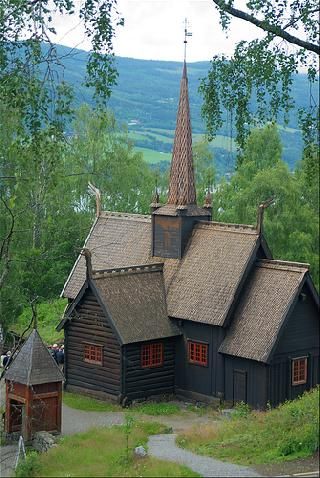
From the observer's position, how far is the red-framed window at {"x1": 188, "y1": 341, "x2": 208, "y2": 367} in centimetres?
3062

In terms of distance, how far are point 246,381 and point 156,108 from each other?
8778 centimetres

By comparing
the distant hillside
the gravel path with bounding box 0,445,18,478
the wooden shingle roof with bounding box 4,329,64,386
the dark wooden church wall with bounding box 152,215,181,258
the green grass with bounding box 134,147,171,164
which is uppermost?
the distant hillside

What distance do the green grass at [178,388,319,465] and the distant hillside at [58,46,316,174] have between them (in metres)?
55.6

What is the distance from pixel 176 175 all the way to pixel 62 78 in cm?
1630

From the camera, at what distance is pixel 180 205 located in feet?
107

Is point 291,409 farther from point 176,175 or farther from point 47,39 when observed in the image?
point 176,175

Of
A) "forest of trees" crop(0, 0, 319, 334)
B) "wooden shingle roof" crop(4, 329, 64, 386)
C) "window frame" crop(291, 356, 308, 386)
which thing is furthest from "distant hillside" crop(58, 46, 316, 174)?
"wooden shingle roof" crop(4, 329, 64, 386)

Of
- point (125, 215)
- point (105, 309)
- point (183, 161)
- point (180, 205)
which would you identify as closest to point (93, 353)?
point (105, 309)

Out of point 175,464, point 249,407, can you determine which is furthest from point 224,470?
point 249,407

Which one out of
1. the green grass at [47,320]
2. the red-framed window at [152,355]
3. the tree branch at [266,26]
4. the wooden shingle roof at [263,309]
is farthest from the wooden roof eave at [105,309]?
the tree branch at [266,26]

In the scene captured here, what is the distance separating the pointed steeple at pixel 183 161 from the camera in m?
Answer: 32.7

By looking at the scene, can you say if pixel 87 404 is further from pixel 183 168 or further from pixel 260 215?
pixel 183 168

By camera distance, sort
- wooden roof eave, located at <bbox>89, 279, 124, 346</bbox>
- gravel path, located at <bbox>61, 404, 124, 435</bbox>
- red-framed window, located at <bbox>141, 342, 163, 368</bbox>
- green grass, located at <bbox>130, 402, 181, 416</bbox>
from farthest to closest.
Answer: red-framed window, located at <bbox>141, 342, 163, 368</bbox> < wooden roof eave, located at <bbox>89, 279, 124, 346</bbox> < green grass, located at <bbox>130, 402, 181, 416</bbox> < gravel path, located at <bbox>61, 404, 124, 435</bbox>

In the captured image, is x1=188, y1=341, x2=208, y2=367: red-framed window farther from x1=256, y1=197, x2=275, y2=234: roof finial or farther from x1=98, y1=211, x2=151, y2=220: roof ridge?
x1=98, y1=211, x2=151, y2=220: roof ridge
